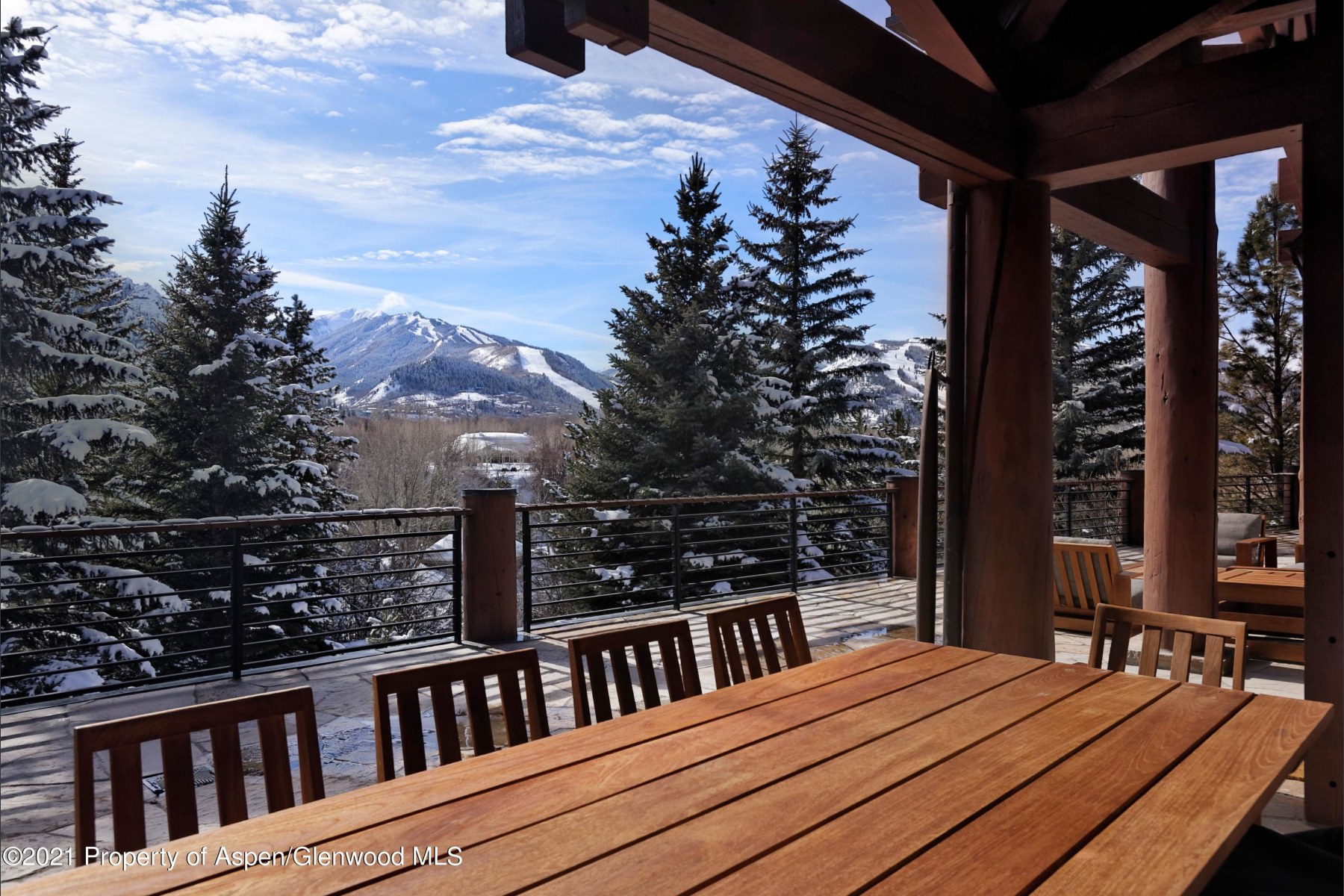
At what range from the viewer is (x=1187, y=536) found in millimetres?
4238

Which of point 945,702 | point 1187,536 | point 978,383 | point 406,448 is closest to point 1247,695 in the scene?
point 945,702

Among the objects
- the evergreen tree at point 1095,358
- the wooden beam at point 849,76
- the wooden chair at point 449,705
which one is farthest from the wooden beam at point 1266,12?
the evergreen tree at point 1095,358

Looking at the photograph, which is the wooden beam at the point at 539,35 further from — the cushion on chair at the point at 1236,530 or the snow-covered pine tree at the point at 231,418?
the snow-covered pine tree at the point at 231,418

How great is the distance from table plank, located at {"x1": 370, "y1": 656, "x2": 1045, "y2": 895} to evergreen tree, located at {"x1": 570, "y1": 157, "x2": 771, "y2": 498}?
38.3 feet

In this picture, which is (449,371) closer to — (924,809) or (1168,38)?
(1168,38)

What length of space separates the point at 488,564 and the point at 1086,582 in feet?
11.6

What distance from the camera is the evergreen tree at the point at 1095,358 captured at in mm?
15195

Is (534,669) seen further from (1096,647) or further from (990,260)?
(990,260)

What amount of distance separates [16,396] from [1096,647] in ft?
35.7

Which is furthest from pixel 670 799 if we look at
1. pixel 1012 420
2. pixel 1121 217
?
pixel 1121 217

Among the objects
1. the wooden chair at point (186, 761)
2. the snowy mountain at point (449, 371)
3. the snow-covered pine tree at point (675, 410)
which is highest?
the snowy mountain at point (449, 371)

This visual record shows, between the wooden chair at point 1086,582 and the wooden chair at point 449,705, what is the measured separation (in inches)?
160

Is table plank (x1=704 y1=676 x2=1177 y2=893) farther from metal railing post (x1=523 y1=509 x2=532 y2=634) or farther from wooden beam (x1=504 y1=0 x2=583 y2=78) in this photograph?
metal railing post (x1=523 y1=509 x2=532 y2=634)

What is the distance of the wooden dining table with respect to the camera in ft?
3.23
